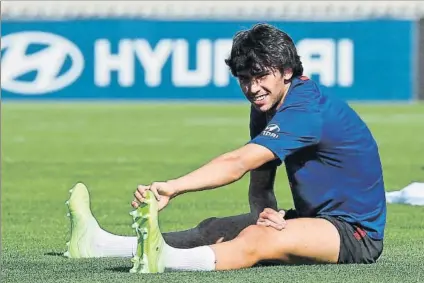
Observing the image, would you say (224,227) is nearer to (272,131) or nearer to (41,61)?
(272,131)

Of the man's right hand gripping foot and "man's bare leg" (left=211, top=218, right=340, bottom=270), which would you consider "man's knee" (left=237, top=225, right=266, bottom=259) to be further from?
the man's right hand gripping foot

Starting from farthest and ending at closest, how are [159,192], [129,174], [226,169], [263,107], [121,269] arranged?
[129,174] < [121,269] < [263,107] < [226,169] < [159,192]

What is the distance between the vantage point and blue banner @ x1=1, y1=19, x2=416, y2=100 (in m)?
25.5

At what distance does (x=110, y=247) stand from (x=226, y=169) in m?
1.22

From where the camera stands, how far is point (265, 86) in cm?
639

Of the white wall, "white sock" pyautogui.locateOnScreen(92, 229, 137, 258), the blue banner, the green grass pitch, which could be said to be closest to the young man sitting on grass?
the green grass pitch

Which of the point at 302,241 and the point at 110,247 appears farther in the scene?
the point at 110,247

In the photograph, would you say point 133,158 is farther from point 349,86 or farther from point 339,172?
point 349,86

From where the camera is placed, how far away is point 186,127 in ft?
65.7

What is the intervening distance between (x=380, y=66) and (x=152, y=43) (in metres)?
4.33

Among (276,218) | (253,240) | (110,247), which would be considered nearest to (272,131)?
(276,218)

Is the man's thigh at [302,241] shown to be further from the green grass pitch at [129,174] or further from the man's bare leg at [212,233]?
the man's bare leg at [212,233]

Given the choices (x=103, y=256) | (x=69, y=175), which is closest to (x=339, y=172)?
(x=103, y=256)

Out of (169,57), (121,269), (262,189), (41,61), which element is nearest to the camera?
(121,269)
